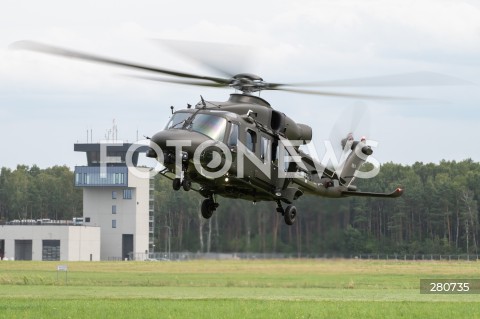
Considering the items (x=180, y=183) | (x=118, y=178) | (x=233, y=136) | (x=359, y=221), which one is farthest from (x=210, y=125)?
(x=118, y=178)

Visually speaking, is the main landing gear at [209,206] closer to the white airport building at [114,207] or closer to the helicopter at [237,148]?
the helicopter at [237,148]

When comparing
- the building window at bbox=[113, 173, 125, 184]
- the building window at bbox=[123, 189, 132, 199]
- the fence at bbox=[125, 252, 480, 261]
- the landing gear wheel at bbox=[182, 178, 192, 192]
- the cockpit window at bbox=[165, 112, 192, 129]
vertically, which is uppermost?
the building window at bbox=[113, 173, 125, 184]

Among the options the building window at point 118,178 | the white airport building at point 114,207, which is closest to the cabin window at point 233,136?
the white airport building at point 114,207

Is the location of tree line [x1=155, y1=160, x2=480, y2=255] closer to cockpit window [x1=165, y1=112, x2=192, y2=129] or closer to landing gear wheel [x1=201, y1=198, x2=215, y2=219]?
landing gear wheel [x1=201, y1=198, x2=215, y2=219]

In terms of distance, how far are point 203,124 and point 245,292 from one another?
34253 mm

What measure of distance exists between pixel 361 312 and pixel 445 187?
52.3m

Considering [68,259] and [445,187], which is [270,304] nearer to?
[445,187]

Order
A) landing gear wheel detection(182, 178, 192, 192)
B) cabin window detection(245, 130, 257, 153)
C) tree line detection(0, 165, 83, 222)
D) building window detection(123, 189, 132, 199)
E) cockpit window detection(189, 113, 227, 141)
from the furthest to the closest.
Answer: tree line detection(0, 165, 83, 222) → building window detection(123, 189, 132, 199) → cabin window detection(245, 130, 257, 153) → cockpit window detection(189, 113, 227, 141) → landing gear wheel detection(182, 178, 192, 192)

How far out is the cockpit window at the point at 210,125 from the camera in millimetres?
27789

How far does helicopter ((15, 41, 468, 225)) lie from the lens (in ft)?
88.5

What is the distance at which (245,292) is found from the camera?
60938mm

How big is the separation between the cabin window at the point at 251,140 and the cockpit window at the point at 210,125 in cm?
114

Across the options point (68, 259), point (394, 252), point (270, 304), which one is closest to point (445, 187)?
point (394, 252)

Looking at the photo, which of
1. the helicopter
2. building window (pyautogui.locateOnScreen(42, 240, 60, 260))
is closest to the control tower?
building window (pyautogui.locateOnScreen(42, 240, 60, 260))
